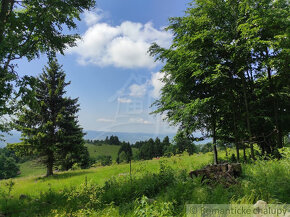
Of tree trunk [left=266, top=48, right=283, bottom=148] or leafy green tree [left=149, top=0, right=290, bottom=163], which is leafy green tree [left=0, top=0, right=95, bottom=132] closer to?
leafy green tree [left=149, top=0, right=290, bottom=163]

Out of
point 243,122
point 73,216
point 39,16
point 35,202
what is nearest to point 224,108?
point 243,122

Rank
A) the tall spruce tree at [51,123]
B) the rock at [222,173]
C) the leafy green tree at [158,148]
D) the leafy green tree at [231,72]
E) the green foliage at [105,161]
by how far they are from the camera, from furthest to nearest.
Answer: the leafy green tree at [158,148], the green foliage at [105,161], the tall spruce tree at [51,123], the leafy green tree at [231,72], the rock at [222,173]

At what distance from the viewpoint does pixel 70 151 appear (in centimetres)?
1800

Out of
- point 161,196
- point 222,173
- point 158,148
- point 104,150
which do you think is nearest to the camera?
point 161,196

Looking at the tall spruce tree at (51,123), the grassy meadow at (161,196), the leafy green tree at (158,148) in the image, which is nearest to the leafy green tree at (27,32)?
the grassy meadow at (161,196)

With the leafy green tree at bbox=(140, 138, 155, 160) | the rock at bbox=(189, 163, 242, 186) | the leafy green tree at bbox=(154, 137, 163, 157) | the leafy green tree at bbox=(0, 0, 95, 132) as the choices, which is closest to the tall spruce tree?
the leafy green tree at bbox=(0, 0, 95, 132)

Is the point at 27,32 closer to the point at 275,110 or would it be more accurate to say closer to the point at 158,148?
the point at 275,110

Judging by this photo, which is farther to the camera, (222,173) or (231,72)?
(231,72)

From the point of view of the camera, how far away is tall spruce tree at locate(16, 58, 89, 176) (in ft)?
52.4

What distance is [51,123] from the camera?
53.6 ft

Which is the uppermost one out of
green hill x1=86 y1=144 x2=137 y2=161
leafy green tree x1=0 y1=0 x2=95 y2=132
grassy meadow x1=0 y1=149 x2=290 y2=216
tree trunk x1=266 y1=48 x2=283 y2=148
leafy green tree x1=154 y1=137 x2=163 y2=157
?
leafy green tree x1=0 y1=0 x2=95 y2=132

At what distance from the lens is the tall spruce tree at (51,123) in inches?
628

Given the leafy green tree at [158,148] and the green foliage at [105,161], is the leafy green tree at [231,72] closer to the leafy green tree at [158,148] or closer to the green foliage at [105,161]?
the green foliage at [105,161]

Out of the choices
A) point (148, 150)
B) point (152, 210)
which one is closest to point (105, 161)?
point (152, 210)
